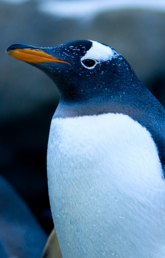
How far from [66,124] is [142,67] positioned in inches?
37.4

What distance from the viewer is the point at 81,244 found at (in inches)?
24.3

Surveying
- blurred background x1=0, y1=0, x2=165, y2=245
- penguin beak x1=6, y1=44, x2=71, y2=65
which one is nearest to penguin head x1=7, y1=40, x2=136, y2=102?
penguin beak x1=6, y1=44, x2=71, y2=65

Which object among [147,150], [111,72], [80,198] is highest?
[111,72]

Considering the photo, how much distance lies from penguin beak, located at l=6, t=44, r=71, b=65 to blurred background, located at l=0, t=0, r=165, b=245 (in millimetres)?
831

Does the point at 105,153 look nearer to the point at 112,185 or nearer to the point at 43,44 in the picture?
the point at 112,185

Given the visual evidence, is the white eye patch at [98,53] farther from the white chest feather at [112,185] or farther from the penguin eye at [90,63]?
the white chest feather at [112,185]

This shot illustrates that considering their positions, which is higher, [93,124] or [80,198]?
[93,124]

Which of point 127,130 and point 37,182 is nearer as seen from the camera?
point 127,130

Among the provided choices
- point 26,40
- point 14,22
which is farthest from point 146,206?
point 14,22

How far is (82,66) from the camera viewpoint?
58 centimetres

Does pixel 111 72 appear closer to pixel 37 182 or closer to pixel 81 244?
pixel 81 244

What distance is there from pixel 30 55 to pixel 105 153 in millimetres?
250

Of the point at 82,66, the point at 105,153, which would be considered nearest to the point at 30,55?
the point at 82,66

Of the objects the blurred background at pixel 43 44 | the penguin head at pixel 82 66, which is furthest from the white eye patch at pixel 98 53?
the blurred background at pixel 43 44
